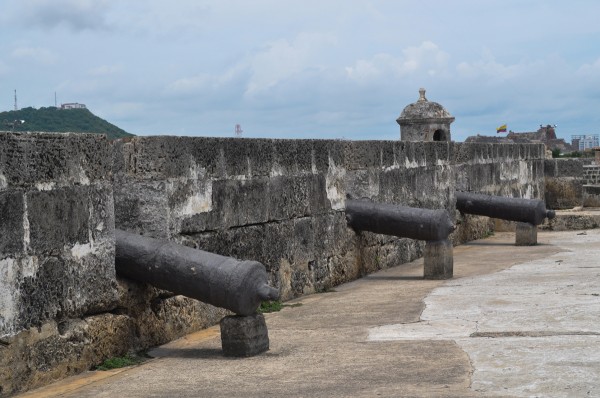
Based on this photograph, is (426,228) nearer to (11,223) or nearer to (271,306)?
(271,306)

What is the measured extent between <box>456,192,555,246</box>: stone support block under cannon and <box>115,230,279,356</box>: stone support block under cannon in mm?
8759

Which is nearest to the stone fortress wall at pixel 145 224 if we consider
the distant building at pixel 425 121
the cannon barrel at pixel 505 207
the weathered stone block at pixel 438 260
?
the weathered stone block at pixel 438 260

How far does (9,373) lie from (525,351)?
9.56 feet

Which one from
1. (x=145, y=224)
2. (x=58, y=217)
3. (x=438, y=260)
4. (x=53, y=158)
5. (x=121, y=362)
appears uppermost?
(x=53, y=158)

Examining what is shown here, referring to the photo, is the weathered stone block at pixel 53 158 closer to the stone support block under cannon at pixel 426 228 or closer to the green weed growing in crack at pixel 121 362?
the green weed growing in crack at pixel 121 362

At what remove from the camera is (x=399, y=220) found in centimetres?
1123

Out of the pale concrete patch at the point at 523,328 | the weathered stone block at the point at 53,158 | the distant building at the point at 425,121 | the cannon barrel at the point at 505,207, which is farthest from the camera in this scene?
the distant building at the point at 425,121

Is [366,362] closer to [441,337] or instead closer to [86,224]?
[441,337]

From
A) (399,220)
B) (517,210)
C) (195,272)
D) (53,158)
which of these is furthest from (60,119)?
(53,158)

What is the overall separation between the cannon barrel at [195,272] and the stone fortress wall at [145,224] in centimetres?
19

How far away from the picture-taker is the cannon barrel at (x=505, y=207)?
1502 cm

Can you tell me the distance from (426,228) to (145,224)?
13.0 feet

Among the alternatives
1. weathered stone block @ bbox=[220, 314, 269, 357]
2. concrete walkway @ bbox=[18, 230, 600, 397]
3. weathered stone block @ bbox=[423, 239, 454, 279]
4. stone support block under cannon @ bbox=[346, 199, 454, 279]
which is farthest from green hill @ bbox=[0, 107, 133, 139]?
weathered stone block @ bbox=[220, 314, 269, 357]

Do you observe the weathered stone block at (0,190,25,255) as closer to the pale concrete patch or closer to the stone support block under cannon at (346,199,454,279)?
the pale concrete patch
